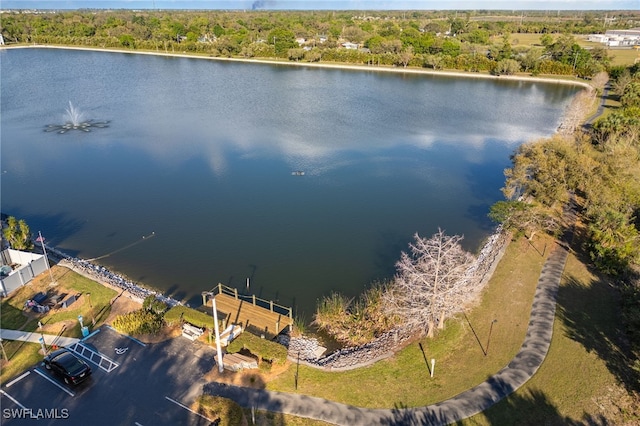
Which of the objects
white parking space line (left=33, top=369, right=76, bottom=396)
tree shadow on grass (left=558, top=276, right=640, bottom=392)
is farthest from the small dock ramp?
tree shadow on grass (left=558, top=276, right=640, bottom=392)

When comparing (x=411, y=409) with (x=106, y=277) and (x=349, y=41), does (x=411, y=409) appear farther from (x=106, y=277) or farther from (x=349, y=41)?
(x=349, y=41)

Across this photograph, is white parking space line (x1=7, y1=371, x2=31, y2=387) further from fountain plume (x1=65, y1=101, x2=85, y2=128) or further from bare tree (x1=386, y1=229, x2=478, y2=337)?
fountain plume (x1=65, y1=101, x2=85, y2=128)

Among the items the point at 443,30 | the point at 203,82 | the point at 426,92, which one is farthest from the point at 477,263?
the point at 443,30

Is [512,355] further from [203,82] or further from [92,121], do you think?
[203,82]

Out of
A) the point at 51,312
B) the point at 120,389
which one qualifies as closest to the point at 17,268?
the point at 51,312

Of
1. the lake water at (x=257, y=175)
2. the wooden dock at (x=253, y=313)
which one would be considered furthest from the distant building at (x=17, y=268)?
the wooden dock at (x=253, y=313)
